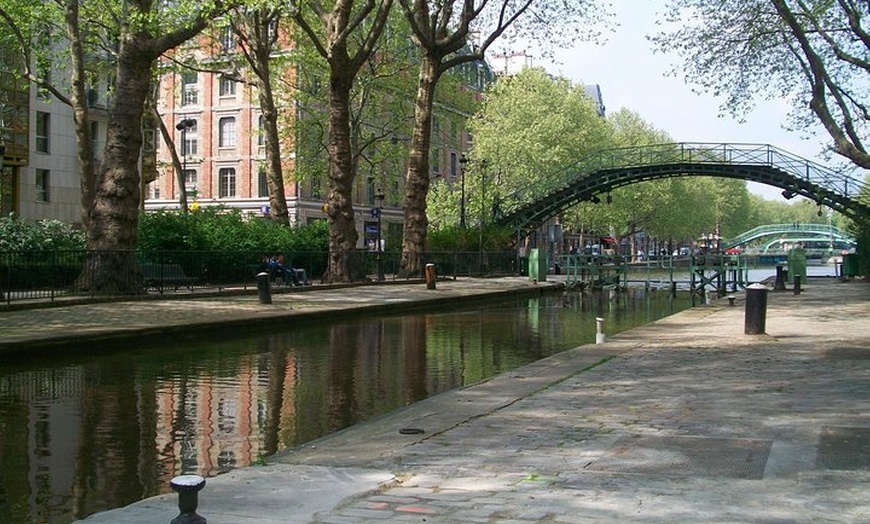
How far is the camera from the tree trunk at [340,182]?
108 ft

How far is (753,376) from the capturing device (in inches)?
420

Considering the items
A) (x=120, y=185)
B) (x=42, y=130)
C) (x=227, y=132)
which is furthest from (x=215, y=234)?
(x=227, y=132)

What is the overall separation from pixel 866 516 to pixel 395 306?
21.2 metres

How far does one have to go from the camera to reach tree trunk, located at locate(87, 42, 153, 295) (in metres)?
23.0

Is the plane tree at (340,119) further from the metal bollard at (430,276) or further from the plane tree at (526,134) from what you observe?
the plane tree at (526,134)

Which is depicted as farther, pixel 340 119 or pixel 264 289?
pixel 340 119

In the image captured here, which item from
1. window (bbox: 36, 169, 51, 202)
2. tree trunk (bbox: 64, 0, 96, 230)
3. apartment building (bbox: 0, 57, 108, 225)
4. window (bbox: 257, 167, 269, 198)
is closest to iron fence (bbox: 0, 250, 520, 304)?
tree trunk (bbox: 64, 0, 96, 230)

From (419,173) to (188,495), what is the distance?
3438 centimetres

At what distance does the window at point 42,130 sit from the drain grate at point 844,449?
45899 millimetres

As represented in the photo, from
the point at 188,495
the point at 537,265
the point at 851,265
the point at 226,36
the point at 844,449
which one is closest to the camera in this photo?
the point at 188,495

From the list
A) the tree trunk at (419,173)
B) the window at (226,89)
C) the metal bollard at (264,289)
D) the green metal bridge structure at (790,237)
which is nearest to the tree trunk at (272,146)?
the tree trunk at (419,173)

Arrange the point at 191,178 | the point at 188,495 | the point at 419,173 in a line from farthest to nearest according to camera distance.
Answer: the point at 191,178 < the point at 419,173 < the point at 188,495

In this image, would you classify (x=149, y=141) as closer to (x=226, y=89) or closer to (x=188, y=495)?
(x=226, y=89)

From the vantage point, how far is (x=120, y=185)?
23344 millimetres
